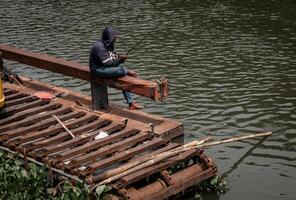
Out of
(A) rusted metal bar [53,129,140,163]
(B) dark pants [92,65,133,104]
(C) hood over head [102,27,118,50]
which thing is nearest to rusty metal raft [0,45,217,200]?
(A) rusted metal bar [53,129,140,163]

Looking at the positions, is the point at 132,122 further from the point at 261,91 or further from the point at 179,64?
the point at 179,64

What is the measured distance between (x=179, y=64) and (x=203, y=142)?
8.53m

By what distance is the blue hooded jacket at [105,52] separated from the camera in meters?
12.2

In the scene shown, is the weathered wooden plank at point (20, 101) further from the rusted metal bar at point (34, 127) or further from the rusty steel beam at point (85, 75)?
the rusted metal bar at point (34, 127)

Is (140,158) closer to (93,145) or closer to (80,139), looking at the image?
(93,145)

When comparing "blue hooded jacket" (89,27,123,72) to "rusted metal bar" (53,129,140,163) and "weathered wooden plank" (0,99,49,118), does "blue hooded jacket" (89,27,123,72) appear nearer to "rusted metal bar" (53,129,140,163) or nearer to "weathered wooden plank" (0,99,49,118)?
"weathered wooden plank" (0,99,49,118)

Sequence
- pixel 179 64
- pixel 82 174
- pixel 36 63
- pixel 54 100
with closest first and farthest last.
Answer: pixel 82 174 → pixel 54 100 → pixel 36 63 → pixel 179 64

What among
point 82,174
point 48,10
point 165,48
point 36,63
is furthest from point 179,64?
point 48,10

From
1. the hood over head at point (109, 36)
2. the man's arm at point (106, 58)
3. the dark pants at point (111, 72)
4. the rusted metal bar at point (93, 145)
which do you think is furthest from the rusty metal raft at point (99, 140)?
the hood over head at point (109, 36)

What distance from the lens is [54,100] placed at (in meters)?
13.2

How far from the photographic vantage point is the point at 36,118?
11.4 meters

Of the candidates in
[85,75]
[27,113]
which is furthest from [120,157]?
[85,75]

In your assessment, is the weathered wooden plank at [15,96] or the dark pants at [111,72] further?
the weathered wooden plank at [15,96]

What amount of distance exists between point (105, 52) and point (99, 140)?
2720mm
